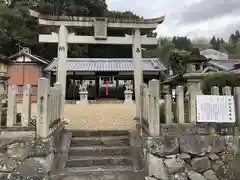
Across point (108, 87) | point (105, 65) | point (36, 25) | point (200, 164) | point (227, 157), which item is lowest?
point (200, 164)

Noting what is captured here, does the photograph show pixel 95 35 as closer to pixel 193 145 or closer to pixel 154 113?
pixel 154 113

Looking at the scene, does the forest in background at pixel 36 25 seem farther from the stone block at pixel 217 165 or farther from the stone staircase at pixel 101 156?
the stone block at pixel 217 165

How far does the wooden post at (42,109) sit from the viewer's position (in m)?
4.37

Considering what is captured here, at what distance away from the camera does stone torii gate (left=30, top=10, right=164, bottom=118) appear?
7.07 meters

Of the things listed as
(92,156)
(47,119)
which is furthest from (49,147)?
(92,156)

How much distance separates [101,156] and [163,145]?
1.59 meters

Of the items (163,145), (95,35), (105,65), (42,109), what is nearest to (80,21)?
(95,35)

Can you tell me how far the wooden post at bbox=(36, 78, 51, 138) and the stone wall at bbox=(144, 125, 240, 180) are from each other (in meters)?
1.94

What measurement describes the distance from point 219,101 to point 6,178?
14.0 ft

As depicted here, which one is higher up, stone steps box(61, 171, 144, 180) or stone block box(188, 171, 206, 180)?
stone block box(188, 171, 206, 180)

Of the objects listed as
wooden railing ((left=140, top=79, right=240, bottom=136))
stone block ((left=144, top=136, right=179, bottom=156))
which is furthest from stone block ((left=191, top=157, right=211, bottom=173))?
wooden railing ((left=140, top=79, right=240, bottom=136))

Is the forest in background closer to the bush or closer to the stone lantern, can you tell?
the stone lantern

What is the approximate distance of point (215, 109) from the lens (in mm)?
4770

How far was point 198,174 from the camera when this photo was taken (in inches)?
175
